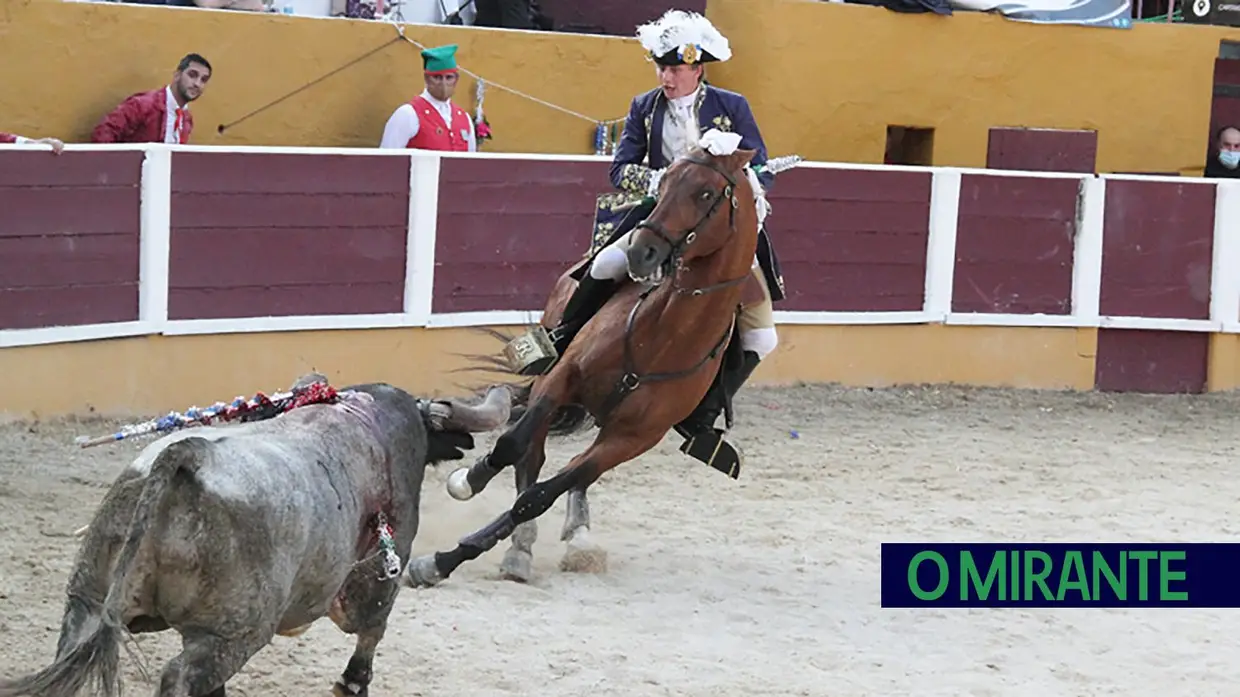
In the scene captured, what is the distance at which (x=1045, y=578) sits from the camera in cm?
588

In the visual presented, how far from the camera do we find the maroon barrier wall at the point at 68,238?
7.20 meters

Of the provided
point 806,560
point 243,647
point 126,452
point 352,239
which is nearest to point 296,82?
point 352,239

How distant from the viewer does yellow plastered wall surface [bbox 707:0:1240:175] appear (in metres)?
10.8

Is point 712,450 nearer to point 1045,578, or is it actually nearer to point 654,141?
point 654,141

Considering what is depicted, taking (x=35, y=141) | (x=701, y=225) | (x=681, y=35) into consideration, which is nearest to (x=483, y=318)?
(x=35, y=141)

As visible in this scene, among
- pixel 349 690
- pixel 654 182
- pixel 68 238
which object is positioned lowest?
pixel 349 690

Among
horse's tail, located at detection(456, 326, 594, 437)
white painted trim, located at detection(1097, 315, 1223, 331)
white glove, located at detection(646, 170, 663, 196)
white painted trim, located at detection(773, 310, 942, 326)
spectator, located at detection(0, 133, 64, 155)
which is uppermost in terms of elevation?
spectator, located at detection(0, 133, 64, 155)

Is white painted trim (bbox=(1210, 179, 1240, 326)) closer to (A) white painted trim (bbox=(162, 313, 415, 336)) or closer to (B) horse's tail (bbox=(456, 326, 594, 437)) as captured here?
(A) white painted trim (bbox=(162, 313, 415, 336))

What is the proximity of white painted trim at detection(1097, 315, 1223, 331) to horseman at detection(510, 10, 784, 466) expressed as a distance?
4.68 m

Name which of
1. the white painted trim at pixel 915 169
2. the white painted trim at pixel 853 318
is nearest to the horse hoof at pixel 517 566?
the white painted trim at pixel 853 318

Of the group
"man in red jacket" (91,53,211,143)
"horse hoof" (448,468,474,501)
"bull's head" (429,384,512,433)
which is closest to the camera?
"bull's head" (429,384,512,433)

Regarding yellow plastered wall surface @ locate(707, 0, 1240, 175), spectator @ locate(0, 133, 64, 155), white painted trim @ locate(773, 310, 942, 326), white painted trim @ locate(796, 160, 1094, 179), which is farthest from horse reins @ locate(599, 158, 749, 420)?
yellow plastered wall surface @ locate(707, 0, 1240, 175)

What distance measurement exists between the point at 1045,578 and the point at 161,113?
443 cm

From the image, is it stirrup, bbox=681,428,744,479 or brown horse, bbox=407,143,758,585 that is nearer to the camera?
brown horse, bbox=407,143,758,585
